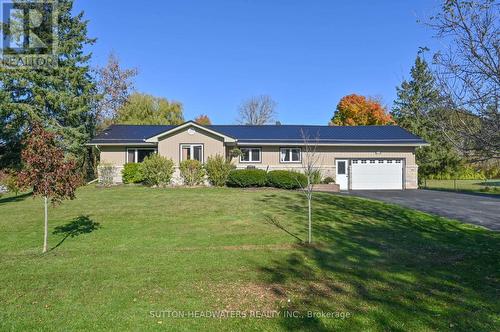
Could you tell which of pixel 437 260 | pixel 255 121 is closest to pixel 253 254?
pixel 437 260

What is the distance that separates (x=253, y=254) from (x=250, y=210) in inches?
231

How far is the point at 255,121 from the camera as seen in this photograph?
63.8m

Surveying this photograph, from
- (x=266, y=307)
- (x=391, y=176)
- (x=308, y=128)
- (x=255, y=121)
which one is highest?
(x=255, y=121)

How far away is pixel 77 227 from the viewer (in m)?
11.7

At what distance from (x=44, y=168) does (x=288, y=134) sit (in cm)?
2048

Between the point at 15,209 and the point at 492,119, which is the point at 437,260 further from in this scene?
the point at 15,209

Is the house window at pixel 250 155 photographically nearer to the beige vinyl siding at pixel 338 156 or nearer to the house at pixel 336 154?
the house at pixel 336 154

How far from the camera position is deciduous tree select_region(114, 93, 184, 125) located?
40.5m

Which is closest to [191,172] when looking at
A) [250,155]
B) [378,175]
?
[250,155]

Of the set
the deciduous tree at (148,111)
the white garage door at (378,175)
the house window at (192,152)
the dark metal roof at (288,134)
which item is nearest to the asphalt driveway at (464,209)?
the white garage door at (378,175)

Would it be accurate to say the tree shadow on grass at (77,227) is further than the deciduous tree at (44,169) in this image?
Yes

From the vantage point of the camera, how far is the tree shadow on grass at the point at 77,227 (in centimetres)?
1097

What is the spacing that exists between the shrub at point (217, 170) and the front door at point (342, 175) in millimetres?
8162

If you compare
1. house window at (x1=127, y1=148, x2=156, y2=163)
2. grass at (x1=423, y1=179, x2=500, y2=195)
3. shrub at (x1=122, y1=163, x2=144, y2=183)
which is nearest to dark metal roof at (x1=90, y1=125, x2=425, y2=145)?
house window at (x1=127, y1=148, x2=156, y2=163)
